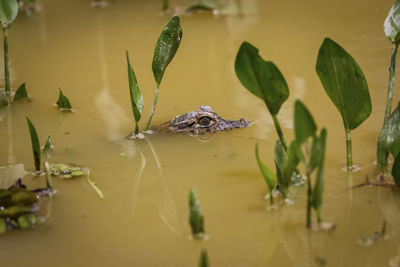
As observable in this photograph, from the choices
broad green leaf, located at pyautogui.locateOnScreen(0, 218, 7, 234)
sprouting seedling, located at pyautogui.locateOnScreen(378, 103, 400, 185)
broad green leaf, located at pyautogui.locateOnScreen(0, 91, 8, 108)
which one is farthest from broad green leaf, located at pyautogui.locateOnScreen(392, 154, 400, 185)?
broad green leaf, located at pyautogui.locateOnScreen(0, 91, 8, 108)

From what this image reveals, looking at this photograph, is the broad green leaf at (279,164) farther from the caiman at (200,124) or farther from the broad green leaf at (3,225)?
the broad green leaf at (3,225)

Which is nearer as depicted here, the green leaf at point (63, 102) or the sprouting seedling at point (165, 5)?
the green leaf at point (63, 102)

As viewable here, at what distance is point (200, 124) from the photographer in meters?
3.65

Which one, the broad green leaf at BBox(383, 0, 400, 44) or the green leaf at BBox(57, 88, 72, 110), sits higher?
the broad green leaf at BBox(383, 0, 400, 44)

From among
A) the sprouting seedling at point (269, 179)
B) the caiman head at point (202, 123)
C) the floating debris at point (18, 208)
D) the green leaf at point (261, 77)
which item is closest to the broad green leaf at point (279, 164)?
the sprouting seedling at point (269, 179)

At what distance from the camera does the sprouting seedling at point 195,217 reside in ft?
7.89

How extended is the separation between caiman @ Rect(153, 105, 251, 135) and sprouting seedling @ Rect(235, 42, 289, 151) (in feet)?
2.83

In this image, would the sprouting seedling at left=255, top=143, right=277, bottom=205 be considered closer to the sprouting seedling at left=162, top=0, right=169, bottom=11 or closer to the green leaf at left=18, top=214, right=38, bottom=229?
the green leaf at left=18, top=214, right=38, bottom=229

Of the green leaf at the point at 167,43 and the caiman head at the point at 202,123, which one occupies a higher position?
the green leaf at the point at 167,43

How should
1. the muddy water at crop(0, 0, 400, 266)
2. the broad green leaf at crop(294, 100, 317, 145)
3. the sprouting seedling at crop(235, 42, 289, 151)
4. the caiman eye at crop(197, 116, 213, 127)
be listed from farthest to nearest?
the caiman eye at crop(197, 116, 213, 127) < the sprouting seedling at crop(235, 42, 289, 151) < the muddy water at crop(0, 0, 400, 266) < the broad green leaf at crop(294, 100, 317, 145)

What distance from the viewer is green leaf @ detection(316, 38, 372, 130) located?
280 centimetres

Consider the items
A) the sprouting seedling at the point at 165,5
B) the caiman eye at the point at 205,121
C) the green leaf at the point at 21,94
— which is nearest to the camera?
the caiman eye at the point at 205,121

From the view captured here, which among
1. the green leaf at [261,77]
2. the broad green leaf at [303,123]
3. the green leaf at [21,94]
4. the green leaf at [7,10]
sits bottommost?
the green leaf at [21,94]

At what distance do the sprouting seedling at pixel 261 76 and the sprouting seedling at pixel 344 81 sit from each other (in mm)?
256
